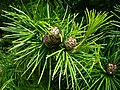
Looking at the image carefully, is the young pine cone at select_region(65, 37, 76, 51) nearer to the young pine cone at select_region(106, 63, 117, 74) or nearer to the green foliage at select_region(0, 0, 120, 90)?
the green foliage at select_region(0, 0, 120, 90)

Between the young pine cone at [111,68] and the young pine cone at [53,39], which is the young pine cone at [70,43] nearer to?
the young pine cone at [53,39]

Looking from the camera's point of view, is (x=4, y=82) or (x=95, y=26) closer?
(x=95, y=26)

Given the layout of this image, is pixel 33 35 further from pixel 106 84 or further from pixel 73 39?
pixel 106 84

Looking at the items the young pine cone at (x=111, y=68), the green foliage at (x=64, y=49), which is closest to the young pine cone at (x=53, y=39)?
the green foliage at (x=64, y=49)

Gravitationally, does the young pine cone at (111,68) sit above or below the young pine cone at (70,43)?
below

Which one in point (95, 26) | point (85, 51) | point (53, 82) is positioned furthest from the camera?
point (53, 82)

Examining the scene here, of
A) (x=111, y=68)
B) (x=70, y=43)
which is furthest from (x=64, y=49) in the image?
(x=111, y=68)

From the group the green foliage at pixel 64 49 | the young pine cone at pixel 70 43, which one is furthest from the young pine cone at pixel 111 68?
the young pine cone at pixel 70 43

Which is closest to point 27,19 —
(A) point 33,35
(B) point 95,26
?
(A) point 33,35

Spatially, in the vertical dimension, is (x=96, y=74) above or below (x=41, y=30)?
below
